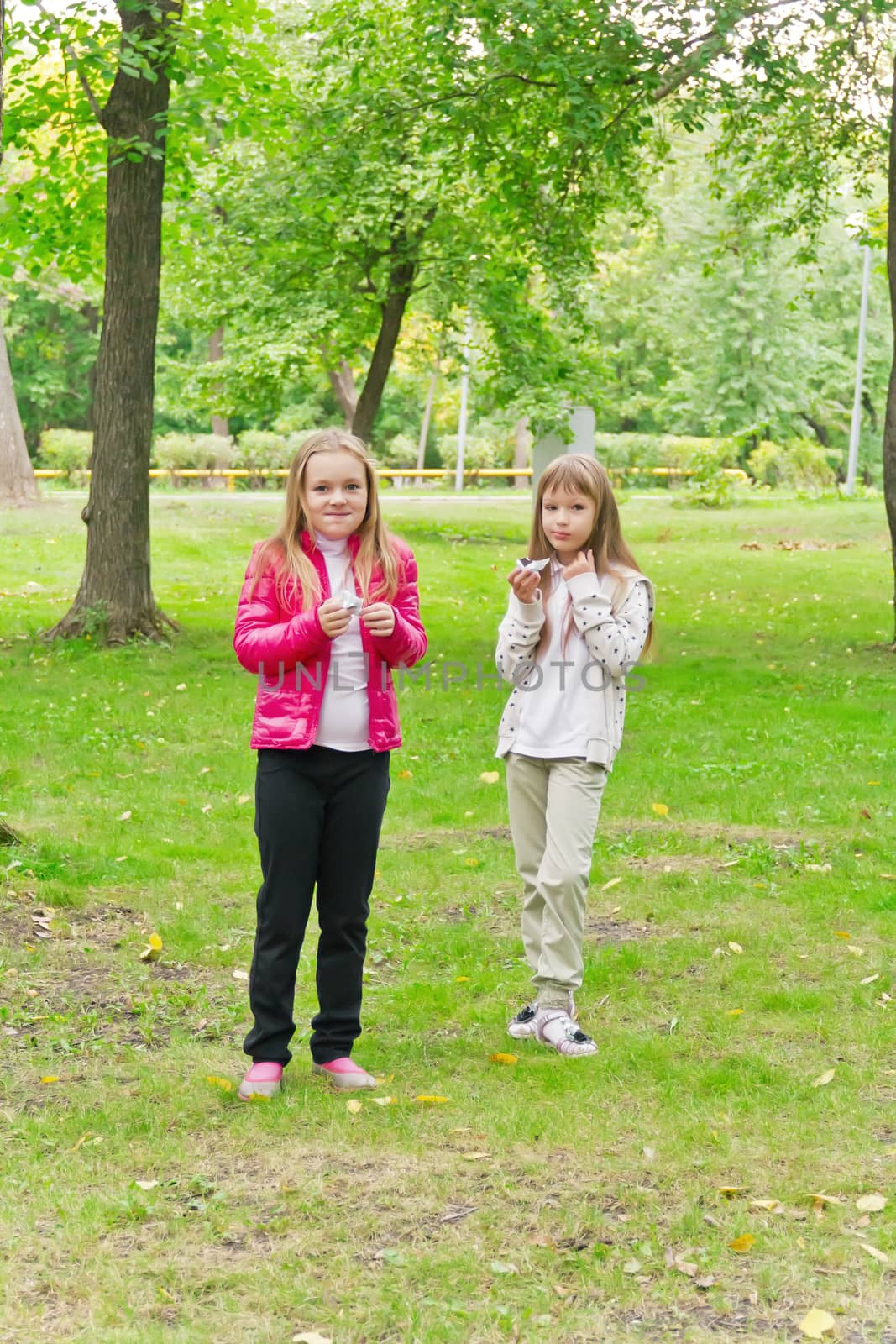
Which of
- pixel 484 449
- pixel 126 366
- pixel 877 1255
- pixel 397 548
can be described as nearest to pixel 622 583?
pixel 397 548

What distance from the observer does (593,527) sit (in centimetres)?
493

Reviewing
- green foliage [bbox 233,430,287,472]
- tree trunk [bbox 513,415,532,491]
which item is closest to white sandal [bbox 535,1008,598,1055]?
green foliage [bbox 233,430,287,472]

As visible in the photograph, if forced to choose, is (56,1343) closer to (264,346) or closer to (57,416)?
(264,346)

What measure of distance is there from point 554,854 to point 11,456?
70.8ft

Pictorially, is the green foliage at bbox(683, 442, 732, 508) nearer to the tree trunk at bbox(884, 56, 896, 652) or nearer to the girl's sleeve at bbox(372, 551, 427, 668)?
the tree trunk at bbox(884, 56, 896, 652)

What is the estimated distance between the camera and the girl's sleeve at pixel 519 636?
4.77 meters

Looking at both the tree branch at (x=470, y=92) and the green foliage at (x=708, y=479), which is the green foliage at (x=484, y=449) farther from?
the tree branch at (x=470, y=92)

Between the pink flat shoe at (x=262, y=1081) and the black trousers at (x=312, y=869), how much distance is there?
0.03 m

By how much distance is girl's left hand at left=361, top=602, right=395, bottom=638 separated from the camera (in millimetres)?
4172

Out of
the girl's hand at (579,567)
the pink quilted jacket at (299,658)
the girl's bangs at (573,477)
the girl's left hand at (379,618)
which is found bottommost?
the pink quilted jacket at (299,658)

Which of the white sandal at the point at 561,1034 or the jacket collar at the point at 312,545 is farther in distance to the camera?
the white sandal at the point at 561,1034

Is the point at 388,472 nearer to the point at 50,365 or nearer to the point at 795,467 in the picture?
the point at 795,467

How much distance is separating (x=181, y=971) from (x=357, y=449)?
7.64 ft

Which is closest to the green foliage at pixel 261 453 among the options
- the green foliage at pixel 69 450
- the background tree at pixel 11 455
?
the green foliage at pixel 69 450
